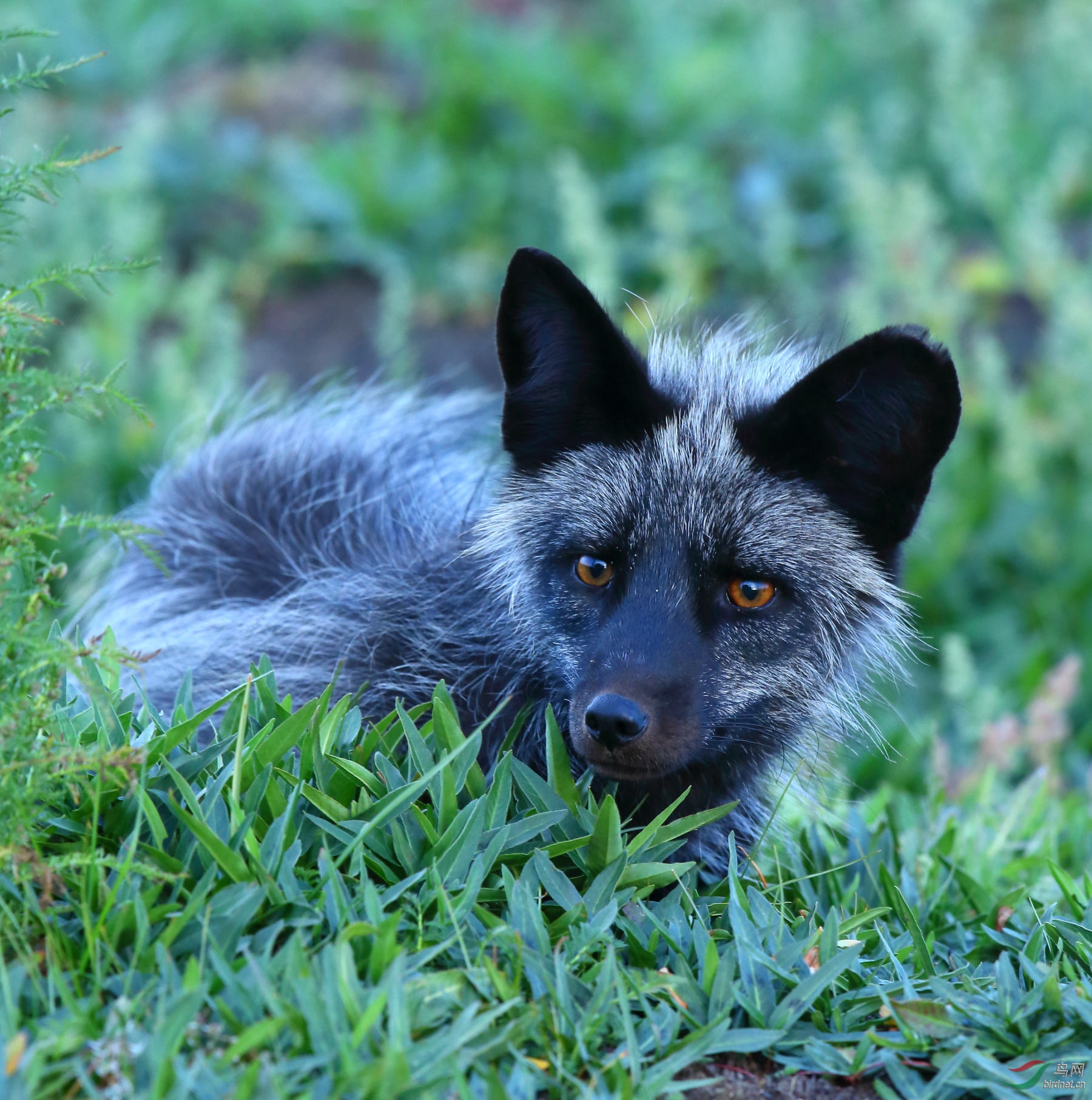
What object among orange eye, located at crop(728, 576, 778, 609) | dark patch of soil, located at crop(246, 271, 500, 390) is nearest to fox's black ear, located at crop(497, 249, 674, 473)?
orange eye, located at crop(728, 576, 778, 609)

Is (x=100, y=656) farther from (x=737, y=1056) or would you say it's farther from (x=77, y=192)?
(x=77, y=192)

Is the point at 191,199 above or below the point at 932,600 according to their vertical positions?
above

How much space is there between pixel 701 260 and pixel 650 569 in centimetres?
616

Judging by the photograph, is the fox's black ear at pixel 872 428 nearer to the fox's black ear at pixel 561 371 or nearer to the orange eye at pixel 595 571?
the fox's black ear at pixel 561 371

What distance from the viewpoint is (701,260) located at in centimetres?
916

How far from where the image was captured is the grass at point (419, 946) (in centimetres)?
245

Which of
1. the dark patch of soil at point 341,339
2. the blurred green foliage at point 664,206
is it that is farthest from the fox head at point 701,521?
the dark patch of soil at point 341,339

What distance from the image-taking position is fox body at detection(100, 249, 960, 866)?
11.1 ft

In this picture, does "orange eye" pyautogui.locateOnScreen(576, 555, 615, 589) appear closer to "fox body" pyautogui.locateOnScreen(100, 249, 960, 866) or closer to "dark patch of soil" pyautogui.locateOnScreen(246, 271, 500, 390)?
"fox body" pyautogui.locateOnScreen(100, 249, 960, 866)

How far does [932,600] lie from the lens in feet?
23.3

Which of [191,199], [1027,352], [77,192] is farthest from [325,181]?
[1027,352]

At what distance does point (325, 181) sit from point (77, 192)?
182cm

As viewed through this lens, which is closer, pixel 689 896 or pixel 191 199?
pixel 689 896

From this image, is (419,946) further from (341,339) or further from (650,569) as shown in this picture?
(341,339)
